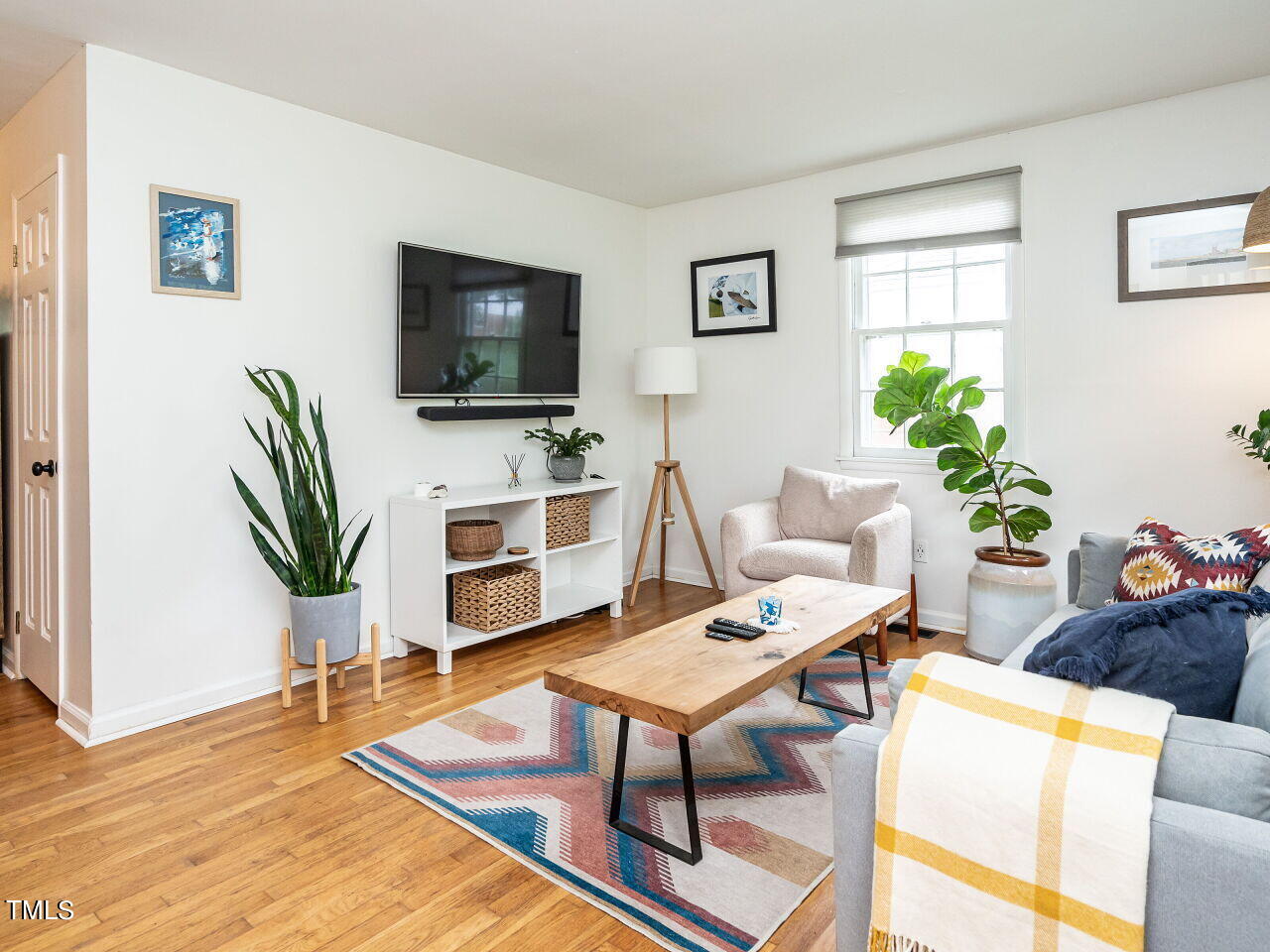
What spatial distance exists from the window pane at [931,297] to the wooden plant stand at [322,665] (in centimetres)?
304

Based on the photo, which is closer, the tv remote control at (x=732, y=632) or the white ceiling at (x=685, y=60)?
the tv remote control at (x=732, y=632)

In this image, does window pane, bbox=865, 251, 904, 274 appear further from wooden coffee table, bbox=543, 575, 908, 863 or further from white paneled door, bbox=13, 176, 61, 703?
white paneled door, bbox=13, 176, 61, 703

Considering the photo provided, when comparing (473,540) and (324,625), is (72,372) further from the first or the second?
(473,540)

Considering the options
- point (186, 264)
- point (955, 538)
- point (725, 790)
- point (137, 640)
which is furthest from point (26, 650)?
point (955, 538)

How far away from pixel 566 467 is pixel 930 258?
216 cm

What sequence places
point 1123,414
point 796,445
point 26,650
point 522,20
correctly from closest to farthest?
point 522,20, point 26,650, point 1123,414, point 796,445

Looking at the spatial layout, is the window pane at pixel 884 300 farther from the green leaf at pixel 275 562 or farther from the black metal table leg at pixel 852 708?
the green leaf at pixel 275 562

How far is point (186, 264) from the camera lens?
9.74 ft

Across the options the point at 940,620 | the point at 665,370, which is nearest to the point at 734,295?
the point at 665,370

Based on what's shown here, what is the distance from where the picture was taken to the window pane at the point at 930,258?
13.2 feet

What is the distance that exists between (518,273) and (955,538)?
102 inches

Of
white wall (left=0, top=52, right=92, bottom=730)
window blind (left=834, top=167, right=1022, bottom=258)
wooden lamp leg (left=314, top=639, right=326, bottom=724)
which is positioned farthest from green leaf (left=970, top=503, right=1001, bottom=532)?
white wall (left=0, top=52, right=92, bottom=730)

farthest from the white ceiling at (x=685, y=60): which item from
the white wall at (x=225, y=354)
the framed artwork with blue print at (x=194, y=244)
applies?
the framed artwork with blue print at (x=194, y=244)

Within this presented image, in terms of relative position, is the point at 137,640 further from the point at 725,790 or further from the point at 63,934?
the point at 725,790
